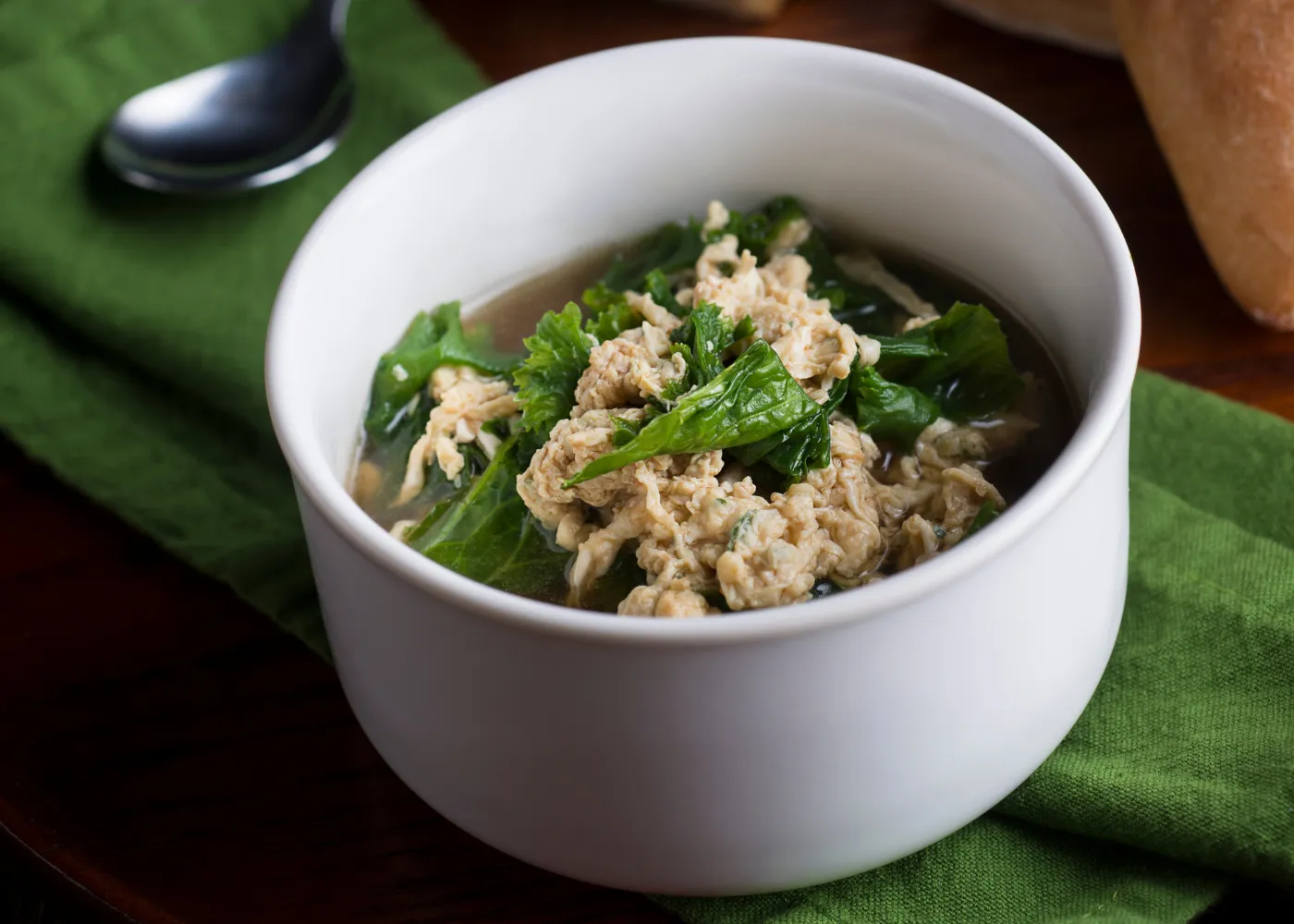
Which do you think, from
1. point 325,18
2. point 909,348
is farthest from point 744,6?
point 909,348

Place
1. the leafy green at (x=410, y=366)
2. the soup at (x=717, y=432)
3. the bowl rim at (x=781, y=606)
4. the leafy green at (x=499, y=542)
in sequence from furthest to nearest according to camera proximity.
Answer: the leafy green at (x=410, y=366), the leafy green at (x=499, y=542), the soup at (x=717, y=432), the bowl rim at (x=781, y=606)

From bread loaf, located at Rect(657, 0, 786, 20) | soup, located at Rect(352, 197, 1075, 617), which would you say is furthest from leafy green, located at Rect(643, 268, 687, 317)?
bread loaf, located at Rect(657, 0, 786, 20)

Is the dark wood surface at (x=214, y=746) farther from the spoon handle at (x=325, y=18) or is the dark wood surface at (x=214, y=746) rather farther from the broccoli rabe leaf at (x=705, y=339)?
the spoon handle at (x=325, y=18)

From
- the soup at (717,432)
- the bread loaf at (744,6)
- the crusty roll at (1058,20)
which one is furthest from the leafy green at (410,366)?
the crusty roll at (1058,20)

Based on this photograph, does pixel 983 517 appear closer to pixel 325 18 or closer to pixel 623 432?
pixel 623 432

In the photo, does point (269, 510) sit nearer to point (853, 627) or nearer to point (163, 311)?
point (163, 311)

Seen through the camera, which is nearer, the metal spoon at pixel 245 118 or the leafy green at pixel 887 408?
the leafy green at pixel 887 408

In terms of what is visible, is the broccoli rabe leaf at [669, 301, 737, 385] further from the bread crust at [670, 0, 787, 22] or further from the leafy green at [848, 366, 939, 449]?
the bread crust at [670, 0, 787, 22]

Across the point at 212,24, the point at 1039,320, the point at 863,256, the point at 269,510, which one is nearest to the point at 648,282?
the point at 863,256
